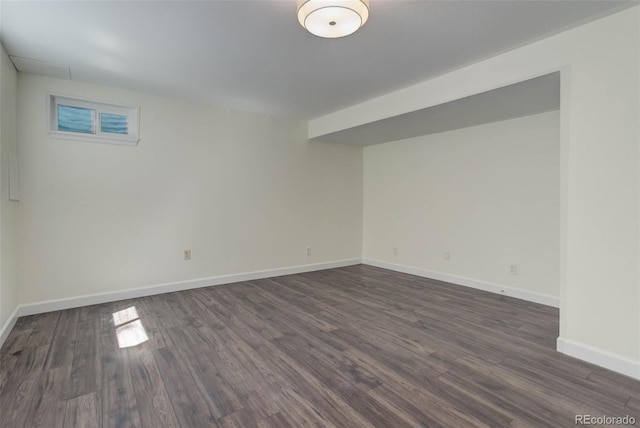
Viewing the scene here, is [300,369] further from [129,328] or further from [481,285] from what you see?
[481,285]

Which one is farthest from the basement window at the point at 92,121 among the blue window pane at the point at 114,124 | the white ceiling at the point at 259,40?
the white ceiling at the point at 259,40

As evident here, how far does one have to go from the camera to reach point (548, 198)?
3.35 metres

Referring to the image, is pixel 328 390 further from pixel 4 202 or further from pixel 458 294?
pixel 4 202

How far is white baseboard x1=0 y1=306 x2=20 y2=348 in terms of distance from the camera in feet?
7.80

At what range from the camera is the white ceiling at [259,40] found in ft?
6.59

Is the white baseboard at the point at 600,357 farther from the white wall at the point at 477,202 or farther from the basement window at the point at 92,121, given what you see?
the basement window at the point at 92,121

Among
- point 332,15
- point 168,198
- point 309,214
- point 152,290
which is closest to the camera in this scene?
point 332,15

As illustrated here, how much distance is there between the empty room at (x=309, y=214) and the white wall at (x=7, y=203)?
37 millimetres

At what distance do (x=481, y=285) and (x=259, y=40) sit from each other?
3.75m

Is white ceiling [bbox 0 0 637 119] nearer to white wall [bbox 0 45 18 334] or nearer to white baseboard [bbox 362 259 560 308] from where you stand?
white wall [bbox 0 45 18 334]

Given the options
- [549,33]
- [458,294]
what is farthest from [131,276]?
[549,33]

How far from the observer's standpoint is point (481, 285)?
12.8 feet

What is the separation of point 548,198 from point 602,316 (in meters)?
1.62
